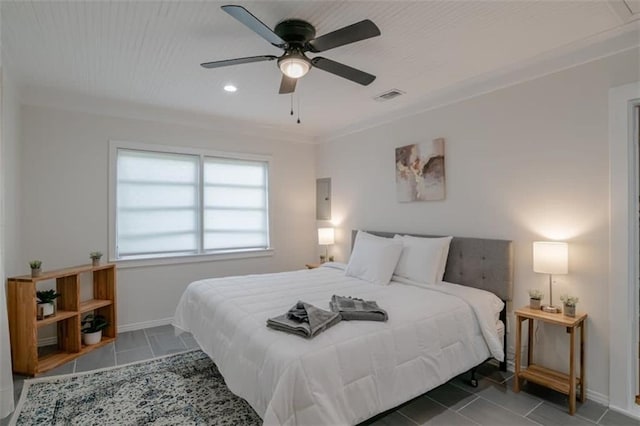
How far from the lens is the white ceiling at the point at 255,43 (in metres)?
2.07

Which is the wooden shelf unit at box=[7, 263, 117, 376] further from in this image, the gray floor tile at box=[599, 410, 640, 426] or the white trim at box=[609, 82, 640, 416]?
the white trim at box=[609, 82, 640, 416]

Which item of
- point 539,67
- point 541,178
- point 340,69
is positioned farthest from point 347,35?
point 541,178

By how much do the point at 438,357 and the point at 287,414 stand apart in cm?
117

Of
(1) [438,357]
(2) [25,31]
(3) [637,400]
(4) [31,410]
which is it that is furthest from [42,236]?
(3) [637,400]

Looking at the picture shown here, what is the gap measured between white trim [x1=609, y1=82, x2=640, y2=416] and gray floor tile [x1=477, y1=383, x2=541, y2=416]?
55 centimetres

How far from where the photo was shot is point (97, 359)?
10.4 ft

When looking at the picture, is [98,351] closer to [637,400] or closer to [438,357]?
[438,357]

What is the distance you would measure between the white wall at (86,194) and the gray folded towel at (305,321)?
107 inches

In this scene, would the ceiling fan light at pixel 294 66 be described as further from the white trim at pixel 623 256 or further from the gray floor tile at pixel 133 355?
the gray floor tile at pixel 133 355

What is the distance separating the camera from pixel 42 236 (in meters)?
Result: 3.50

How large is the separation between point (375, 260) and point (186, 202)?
8.68 ft

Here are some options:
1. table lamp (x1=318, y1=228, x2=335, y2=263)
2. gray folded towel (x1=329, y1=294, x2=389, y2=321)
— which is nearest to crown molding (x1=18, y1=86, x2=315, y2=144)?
table lamp (x1=318, y1=228, x2=335, y2=263)

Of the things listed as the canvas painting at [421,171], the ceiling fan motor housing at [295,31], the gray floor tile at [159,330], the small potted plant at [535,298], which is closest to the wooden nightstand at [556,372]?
the small potted plant at [535,298]

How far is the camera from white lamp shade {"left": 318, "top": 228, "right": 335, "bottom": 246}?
16.3ft
